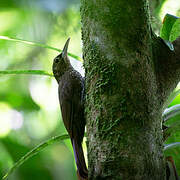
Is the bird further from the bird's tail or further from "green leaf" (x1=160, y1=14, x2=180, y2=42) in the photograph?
"green leaf" (x1=160, y1=14, x2=180, y2=42)

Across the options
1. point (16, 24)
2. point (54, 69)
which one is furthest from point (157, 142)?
point (16, 24)

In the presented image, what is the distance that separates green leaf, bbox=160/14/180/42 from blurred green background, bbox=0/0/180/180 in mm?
808

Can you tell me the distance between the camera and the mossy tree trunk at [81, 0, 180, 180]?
1.20 metres

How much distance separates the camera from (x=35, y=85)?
332cm

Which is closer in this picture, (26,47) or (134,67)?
(134,67)

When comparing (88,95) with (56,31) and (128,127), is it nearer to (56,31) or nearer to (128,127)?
(128,127)

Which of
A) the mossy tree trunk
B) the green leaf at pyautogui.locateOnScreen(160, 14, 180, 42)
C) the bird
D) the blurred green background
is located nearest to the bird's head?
the bird

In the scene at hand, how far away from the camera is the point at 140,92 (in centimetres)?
127

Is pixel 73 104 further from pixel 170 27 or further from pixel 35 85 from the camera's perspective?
pixel 35 85

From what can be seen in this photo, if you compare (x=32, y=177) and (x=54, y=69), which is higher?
(x=54, y=69)

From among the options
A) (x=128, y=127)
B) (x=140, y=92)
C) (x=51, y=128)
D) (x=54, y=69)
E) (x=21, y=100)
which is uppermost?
(x=140, y=92)

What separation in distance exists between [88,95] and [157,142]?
364 millimetres

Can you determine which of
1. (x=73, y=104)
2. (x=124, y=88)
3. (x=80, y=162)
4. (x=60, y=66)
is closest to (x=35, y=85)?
(x=60, y=66)

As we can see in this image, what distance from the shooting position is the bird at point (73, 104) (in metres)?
1.80
